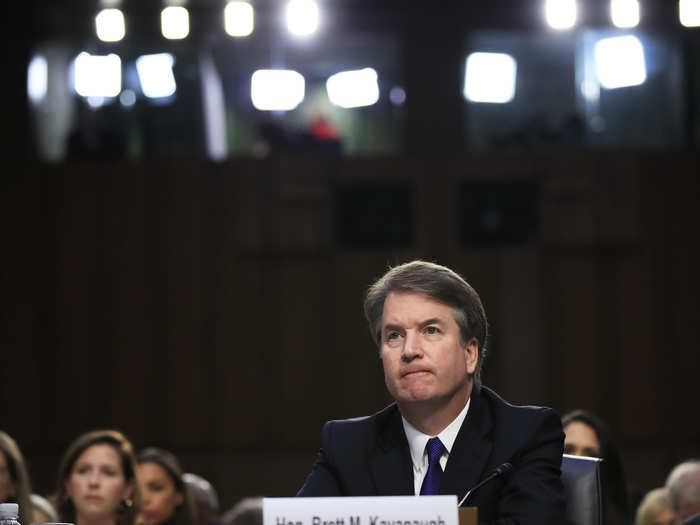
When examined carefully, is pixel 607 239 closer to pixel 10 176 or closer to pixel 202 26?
pixel 202 26

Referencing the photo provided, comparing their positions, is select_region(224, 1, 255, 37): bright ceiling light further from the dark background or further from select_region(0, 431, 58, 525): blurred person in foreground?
select_region(0, 431, 58, 525): blurred person in foreground

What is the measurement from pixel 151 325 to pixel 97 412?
799mm

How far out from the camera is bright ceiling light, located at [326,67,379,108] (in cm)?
947

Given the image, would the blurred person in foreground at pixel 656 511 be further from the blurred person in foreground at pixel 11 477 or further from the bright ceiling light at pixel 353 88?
the bright ceiling light at pixel 353 88

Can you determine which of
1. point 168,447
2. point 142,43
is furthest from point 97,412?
point 142,43

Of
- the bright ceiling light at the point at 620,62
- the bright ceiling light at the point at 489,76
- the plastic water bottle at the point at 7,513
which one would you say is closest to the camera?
the plastic water bottle at the point at 7,513

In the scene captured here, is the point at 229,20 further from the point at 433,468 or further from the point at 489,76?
the point at 433,468

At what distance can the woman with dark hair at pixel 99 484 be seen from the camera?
13.9ft

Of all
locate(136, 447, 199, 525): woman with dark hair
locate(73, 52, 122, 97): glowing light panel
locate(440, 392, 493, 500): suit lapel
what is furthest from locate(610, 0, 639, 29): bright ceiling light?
locate(440, 392, 493, 500): suit lapel

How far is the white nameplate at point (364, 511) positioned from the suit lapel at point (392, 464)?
1.71ft

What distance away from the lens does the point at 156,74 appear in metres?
9.59

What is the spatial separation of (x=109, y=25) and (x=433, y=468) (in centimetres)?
775

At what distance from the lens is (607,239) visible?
9.03 metres

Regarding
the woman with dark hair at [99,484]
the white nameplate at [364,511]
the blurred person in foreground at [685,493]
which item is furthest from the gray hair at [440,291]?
the blurred person in foreground at [685,493]
